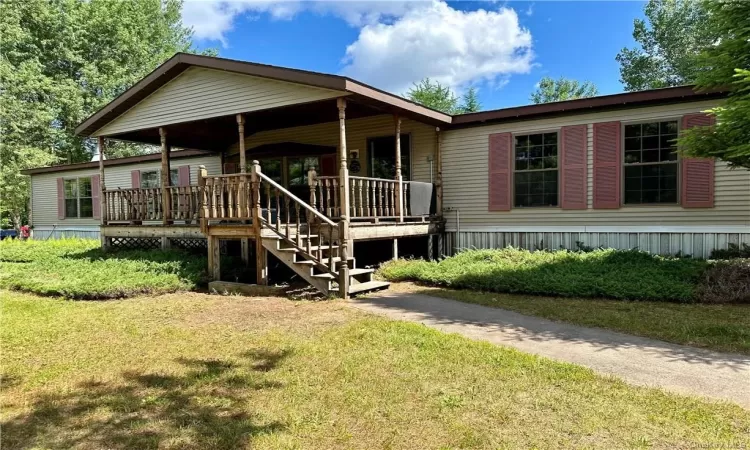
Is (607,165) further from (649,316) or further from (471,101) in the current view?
(471,101)

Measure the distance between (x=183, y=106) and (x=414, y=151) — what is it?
5208 mm

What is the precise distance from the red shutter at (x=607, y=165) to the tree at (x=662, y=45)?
24650 millimetres

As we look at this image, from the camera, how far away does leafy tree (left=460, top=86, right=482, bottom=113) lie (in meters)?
35.8

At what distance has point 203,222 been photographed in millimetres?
8305

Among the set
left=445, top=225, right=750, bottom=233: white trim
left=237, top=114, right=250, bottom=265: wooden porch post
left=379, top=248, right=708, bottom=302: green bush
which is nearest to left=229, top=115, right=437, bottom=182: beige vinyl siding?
left=445, top=225, right=750, bottom=233: white trim

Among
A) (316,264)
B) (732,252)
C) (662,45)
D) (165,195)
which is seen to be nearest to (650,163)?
(732,252)

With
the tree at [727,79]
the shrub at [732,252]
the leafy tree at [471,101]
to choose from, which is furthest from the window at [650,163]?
the leafy tree at [471,101]

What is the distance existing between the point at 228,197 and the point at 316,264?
2.15m

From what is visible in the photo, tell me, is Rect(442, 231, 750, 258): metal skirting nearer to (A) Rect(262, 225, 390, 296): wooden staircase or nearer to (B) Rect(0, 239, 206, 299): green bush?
(A) Rect(262, 225, 390, 296): wooden staircase

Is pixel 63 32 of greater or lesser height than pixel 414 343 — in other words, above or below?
above

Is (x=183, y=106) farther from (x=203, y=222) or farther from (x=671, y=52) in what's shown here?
(x=671, y=52)

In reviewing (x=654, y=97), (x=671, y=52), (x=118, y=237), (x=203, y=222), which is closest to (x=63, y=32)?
(x=118, y=237)

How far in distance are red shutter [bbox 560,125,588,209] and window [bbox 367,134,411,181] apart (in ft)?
11.4

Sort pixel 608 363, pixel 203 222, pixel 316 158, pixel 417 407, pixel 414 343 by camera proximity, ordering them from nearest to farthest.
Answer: pixel 417 407, pixel 608 363, pixel 414 343, pixel 203 222, pixel 316 158
